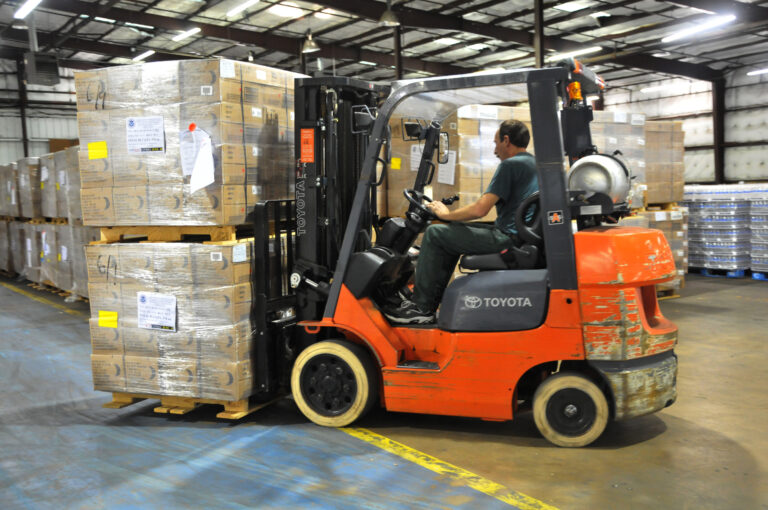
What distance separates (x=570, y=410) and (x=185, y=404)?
240 centimetres

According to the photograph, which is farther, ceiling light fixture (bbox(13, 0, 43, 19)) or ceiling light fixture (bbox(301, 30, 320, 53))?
ceiling light fixture (bbox(301, 30, 320, 53))

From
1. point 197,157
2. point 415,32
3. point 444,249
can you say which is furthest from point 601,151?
point 415,32

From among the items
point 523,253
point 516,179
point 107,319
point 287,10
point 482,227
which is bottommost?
point 107,319

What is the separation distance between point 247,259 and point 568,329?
2.00 metres

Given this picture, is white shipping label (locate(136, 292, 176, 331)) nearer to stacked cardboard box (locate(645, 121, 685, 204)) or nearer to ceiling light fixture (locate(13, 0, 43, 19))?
stacked cardboard box (locate(645, 121, 685, 204))

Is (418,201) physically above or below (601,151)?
below

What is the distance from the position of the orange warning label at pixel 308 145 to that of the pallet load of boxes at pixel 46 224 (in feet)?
18.1

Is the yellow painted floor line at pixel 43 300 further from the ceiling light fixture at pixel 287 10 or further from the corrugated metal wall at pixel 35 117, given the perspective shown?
the corrugated metal wall at pixel 35 117

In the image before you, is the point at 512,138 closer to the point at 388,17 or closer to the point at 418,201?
the point at 418,201

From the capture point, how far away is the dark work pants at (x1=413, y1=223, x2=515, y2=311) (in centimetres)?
387

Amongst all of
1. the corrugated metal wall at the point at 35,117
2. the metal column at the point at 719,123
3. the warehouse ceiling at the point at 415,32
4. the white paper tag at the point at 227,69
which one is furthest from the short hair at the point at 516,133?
the corrugated metal wall at the point at 35,117

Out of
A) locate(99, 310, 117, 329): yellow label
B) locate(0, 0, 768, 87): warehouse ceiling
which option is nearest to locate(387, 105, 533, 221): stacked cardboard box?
locate(99, 310, 117, 329): yellow label

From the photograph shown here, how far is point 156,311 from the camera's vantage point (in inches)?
166

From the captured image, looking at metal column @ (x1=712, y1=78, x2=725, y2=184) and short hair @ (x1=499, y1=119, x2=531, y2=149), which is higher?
metal column @ (x1=712, y1=78, x2=725, y2=184)
